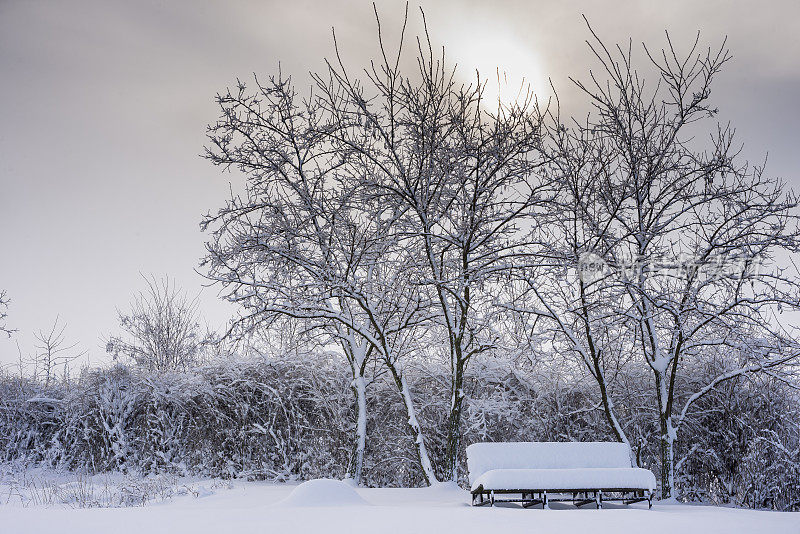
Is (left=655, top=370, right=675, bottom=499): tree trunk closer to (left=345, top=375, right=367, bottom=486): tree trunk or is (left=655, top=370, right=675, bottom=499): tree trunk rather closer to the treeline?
the treeline

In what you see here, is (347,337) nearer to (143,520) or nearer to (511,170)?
(511,170)

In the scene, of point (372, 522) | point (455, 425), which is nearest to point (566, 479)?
point (455, 425)

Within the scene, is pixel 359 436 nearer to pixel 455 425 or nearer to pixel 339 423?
pixel 339 423

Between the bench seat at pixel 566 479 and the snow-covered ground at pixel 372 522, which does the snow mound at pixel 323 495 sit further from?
the bench seat at pixel 566 479

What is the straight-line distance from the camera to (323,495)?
247 inches

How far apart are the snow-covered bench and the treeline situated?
1527mm

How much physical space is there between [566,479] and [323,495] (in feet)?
8.69

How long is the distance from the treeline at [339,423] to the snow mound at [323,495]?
3.27 meters

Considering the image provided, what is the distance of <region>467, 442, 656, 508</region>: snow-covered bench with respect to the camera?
695 cm


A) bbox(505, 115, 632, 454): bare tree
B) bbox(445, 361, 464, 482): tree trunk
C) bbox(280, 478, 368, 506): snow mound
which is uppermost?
bbox(505, 115, 632, 454): bare tree

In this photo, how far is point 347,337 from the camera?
932 centimetres

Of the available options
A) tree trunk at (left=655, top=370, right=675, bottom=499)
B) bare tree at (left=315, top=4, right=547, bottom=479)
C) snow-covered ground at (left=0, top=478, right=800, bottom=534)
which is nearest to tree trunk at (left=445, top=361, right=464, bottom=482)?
bare tree at (left=315, top=4, right=547, bottom=479)

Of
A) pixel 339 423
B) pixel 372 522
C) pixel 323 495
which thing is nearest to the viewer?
pixel 372 522

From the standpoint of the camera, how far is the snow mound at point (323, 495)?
612cm
